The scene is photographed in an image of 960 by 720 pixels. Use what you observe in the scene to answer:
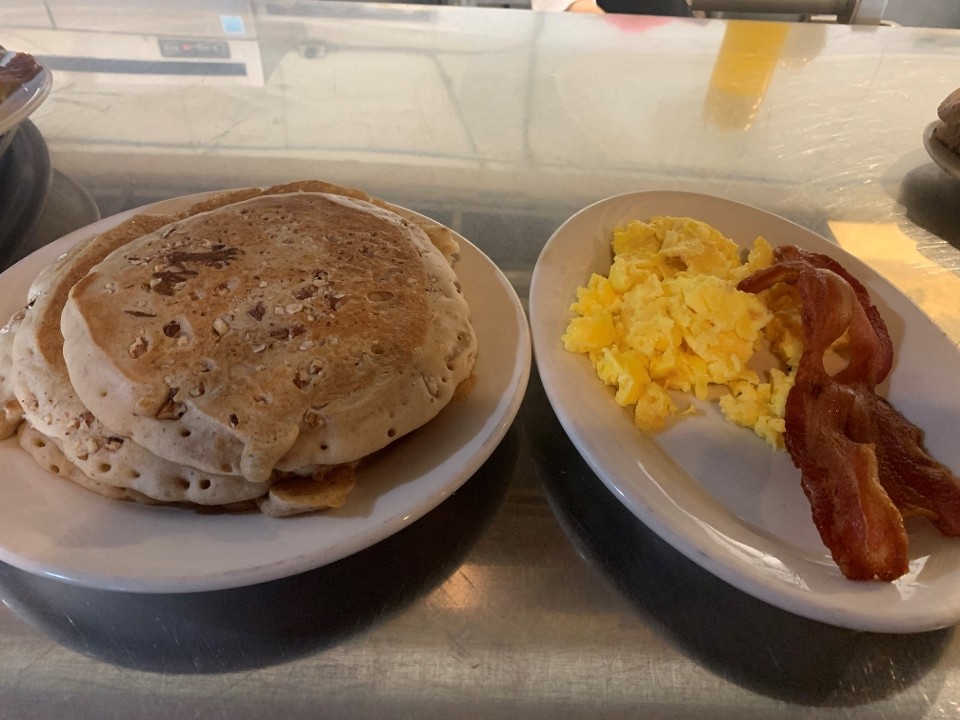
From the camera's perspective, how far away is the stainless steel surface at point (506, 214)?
2.34 feet


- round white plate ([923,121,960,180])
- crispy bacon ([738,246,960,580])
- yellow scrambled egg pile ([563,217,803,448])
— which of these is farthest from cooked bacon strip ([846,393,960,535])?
round white plate ([923,121,960,180])

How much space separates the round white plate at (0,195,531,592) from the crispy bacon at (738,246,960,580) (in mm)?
390

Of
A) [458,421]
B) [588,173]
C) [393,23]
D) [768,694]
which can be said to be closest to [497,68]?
[393,23]

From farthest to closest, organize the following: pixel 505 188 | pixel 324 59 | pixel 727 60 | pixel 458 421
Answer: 1. pixel 727 60
2. pixel 324 59
3. pixel 505 188
4. pixel 458 421

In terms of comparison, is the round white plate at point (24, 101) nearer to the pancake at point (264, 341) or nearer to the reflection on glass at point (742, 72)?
the pancake at point (264, 341)

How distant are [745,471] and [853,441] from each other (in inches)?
5.7

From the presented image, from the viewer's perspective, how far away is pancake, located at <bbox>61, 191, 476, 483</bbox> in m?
0.69

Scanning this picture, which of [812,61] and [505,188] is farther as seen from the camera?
[812,61]

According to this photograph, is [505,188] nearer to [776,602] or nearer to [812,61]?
[776,602]

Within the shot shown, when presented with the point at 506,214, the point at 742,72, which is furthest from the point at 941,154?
the point at 506,214

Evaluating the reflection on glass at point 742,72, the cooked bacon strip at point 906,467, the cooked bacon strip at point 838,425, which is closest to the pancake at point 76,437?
the cooked bacon strip at point 838,425

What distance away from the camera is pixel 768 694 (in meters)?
0.72

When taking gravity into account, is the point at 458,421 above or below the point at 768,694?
above

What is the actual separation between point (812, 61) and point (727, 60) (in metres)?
0.30
